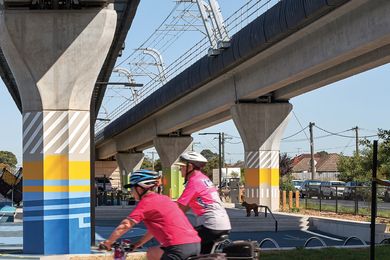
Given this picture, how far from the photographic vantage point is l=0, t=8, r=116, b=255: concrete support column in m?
15.6

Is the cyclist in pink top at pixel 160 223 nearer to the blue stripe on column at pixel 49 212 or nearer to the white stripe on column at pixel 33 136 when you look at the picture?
the blue stripe on column at pixel 49 212

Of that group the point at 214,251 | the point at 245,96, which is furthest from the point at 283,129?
the point at 214,251

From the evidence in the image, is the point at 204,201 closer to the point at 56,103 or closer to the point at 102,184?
the point at 56,103

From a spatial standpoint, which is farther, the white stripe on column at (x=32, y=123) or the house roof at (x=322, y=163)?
the house roof at (x=322, y=163)

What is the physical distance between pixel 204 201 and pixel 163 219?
1.15 metres

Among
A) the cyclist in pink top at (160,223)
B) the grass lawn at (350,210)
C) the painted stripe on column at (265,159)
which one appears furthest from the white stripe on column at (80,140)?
the painted stripe on column at (265,159)

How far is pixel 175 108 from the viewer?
156ft

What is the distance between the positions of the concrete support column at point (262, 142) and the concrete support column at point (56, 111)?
1967 cm

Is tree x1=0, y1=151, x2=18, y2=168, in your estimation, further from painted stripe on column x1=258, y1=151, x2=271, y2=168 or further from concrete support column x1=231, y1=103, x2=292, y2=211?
painted stripe on column x1=258, y1=151, x2=271, y2=168

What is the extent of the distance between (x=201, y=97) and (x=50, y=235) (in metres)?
26.0

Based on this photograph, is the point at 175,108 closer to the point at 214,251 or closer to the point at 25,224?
the point at 25,224

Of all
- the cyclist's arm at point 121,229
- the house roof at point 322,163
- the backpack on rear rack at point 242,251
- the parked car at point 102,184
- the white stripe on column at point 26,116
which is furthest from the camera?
the house roof at point 322,163

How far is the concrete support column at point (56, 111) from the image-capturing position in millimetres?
15586

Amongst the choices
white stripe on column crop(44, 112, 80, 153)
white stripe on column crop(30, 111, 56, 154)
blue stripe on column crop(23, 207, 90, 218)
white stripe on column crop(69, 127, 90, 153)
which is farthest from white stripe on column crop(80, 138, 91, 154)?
blue stripe on column crop(23, 207, 90, 218)
